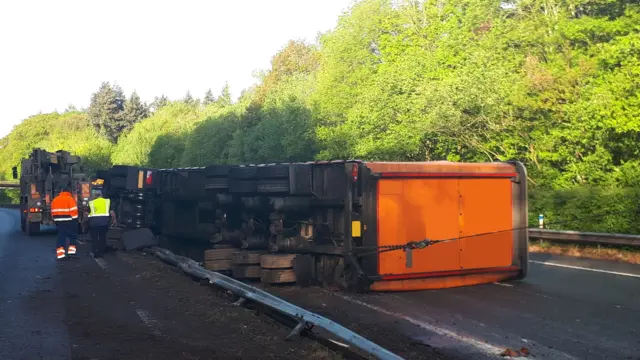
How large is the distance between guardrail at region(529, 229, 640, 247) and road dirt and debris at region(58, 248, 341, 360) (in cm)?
987

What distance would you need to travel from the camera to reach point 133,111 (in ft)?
347

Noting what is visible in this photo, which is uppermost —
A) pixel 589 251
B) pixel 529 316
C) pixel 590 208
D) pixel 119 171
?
pixel 119 171

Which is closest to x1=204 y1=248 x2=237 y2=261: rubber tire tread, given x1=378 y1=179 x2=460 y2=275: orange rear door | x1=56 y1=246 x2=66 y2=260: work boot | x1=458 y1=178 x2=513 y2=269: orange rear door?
x1=378 y1=179 x2=460 y2=275: orange rear door

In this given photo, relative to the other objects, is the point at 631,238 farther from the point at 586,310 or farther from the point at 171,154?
the point at 171,154

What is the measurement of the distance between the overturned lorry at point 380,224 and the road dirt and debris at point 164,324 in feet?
4.92

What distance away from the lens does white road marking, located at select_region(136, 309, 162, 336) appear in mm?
8055

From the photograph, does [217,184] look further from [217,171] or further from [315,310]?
[315,310]

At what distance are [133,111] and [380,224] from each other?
100399 mm

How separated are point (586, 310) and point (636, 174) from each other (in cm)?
1181

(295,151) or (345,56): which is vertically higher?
(345,56)

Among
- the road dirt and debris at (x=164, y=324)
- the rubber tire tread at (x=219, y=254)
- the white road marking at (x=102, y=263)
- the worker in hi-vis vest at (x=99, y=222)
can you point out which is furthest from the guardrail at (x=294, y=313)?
the worker in hi-vis vest at (x=99, y=222)

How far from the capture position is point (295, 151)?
38438 mm

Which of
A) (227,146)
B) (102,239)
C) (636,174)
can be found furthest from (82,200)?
(227,146)

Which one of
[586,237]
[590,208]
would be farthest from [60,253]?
[590,208]
